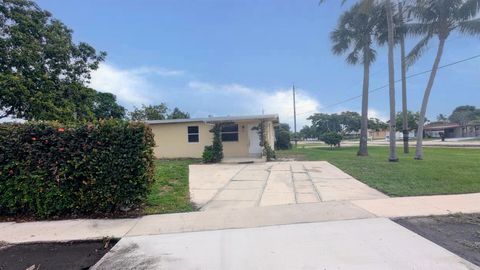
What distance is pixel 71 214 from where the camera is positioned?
6.18 metres

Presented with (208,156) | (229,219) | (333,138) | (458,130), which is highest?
(458,130)

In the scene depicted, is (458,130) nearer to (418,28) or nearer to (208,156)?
(418,28)

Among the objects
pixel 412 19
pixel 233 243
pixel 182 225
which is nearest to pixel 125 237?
pixel 182 225

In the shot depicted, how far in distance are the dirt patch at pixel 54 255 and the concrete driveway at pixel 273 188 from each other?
2492 mm

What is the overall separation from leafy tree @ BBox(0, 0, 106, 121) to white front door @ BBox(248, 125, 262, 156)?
10.1m

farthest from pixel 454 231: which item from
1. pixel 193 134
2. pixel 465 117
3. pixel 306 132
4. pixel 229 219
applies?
pixel 306 132

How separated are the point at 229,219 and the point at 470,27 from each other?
15.8 meters

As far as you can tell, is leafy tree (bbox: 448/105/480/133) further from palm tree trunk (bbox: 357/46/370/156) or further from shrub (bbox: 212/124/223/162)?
shrub (bbox: 212/124/223/162)

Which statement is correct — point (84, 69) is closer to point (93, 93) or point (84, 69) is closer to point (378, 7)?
point (93, 93)

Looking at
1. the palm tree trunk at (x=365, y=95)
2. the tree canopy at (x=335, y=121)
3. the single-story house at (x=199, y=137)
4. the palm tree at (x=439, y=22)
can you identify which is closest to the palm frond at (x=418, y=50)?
the palm tree at (x=439, y=22)

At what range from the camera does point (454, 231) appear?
4555 mm

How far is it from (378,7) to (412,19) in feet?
7.85

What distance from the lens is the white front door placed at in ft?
59.3

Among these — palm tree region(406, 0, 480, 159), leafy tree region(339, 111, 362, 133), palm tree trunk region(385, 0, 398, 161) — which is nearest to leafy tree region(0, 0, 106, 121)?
palm tree trunk region(385, 0, 398, 161)
